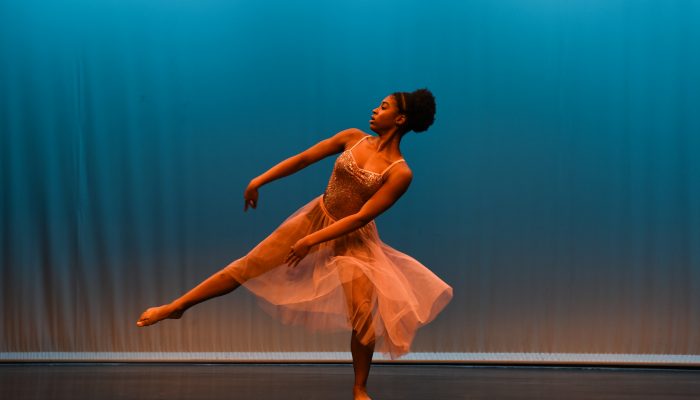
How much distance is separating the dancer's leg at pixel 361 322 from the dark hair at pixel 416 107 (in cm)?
59

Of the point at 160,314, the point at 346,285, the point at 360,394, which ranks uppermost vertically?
the point at 346,285

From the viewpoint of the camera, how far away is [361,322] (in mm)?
3137

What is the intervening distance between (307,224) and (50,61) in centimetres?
251

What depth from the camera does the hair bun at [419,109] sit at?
3.29m

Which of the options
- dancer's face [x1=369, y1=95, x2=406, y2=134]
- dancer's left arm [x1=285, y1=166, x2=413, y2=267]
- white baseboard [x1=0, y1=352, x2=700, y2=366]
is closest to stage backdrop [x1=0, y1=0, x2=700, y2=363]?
white baseboard [x1=0, y1=352, x2=700, y2=366]

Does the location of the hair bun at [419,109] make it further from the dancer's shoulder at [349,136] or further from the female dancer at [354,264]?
the dancer's shoulder at [349,136]

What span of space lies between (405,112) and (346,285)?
0.66 metres

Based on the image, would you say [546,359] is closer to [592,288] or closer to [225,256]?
[592,288]

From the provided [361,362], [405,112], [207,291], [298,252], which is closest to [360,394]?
[361,362]

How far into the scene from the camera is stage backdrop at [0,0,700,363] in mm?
4863

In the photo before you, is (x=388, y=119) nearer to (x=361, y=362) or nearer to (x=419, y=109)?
(x=419, y=109)

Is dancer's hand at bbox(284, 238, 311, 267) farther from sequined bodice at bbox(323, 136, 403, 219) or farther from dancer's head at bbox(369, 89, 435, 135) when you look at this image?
dancer's head at bbox(369, 89, 435, 135)

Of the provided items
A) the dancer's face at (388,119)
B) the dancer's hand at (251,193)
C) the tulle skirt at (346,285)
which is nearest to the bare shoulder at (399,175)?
the dancer's face at (388,119)

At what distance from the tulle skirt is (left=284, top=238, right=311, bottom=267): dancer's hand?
0.12 m
